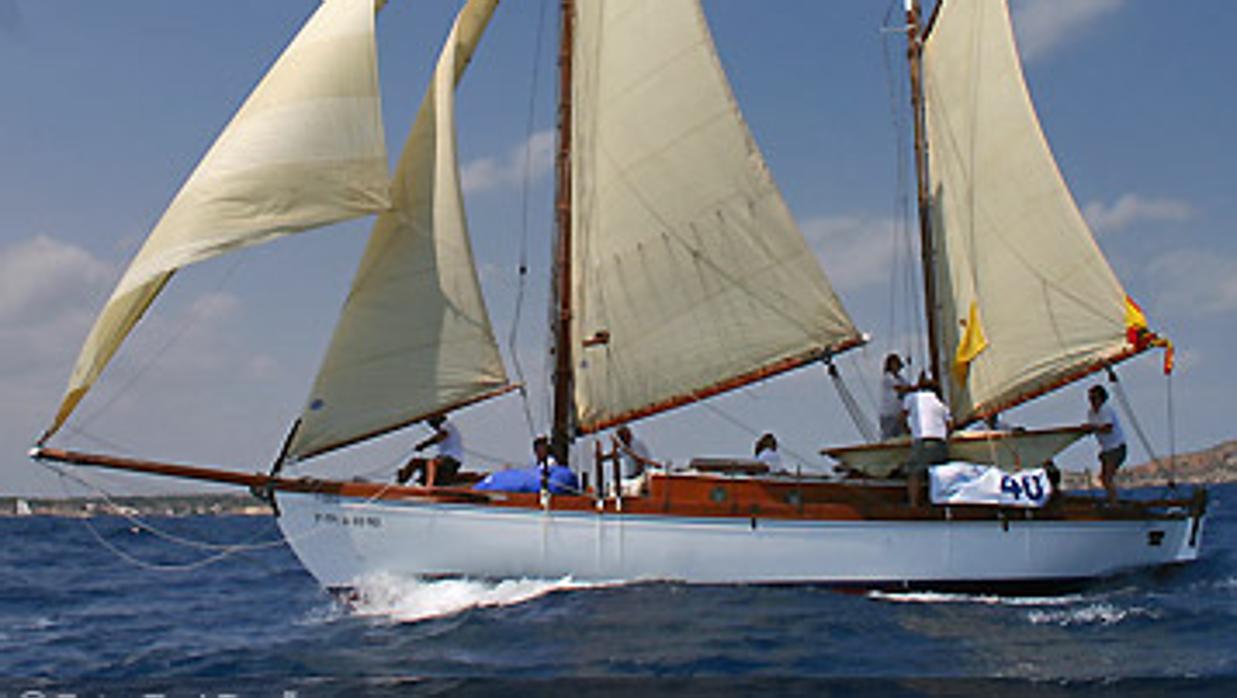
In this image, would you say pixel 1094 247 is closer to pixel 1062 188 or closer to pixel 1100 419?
pixel 1062 188

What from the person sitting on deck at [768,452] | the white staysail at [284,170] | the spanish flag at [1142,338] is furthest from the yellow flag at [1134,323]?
the white staysail at [284,170]

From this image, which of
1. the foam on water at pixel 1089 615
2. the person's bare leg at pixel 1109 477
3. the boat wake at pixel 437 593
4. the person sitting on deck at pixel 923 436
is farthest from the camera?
the person's bare leg at pixel 1109 477

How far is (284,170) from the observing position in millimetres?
16047

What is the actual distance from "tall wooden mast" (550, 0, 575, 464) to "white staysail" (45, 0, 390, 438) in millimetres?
3598

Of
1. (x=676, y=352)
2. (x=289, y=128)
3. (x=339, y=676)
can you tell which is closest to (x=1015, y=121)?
(x=676, y=352)

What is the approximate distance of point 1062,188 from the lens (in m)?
19.8

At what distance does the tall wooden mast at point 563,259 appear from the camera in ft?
62.0

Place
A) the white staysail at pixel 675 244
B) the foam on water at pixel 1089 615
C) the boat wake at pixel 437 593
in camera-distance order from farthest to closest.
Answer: the white staysail at pixel 675 244 < the boat wake at pixel 437 593 < the foam on water at pixel 1089 615

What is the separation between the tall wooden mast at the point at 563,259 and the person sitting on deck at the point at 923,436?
5630mm

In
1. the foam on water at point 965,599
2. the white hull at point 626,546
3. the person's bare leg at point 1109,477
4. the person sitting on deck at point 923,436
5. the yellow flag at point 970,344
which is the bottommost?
the foam on water at point 965,599

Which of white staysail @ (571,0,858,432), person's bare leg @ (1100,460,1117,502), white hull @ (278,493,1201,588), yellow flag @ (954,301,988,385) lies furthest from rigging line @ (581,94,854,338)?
person's bare leg @ (1100,460,1117,502)

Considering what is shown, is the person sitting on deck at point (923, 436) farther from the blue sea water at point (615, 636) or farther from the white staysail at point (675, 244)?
the white staysail at point (675, 244)

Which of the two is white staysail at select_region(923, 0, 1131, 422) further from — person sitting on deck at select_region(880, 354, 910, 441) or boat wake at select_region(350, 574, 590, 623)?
boat wake at select_region(350, 574, 590, 623)

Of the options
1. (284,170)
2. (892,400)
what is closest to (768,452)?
(892,400)
